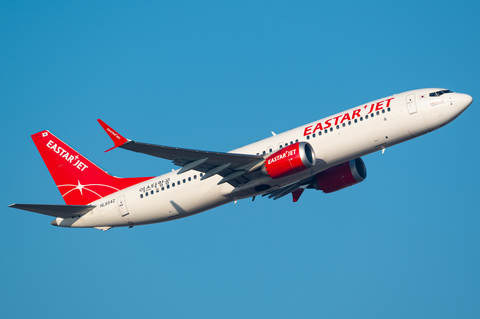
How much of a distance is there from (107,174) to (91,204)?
114 inches

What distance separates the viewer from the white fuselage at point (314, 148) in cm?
3634

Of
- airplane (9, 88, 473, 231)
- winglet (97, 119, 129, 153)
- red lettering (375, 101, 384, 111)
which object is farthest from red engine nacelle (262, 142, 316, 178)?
winglet (97, 119, 129, 153)

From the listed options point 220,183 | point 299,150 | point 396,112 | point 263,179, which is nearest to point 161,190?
point 220,183

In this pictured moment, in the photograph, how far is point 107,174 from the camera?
45125mm

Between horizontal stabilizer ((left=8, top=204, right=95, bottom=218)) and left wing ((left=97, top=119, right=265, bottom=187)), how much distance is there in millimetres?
10728

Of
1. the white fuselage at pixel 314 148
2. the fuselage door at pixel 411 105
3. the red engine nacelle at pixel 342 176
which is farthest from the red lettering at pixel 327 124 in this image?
the red engine nacelle at pixel 342 176

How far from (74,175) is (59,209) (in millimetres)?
4855

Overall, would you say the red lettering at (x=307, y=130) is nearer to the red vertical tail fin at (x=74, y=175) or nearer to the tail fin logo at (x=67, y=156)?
the red vertical tail fin at (x=74, y=175)

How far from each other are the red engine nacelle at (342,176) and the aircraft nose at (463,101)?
30.6 ft

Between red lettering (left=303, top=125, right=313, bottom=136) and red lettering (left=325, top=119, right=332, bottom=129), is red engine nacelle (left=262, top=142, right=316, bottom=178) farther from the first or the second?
red lettering (left=325, top=119, right=332, bottom=129)

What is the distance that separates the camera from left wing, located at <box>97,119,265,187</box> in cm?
3356

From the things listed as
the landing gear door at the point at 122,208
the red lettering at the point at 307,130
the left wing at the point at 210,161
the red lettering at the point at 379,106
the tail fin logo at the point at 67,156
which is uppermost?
the tail fin logo at the point at 67,156

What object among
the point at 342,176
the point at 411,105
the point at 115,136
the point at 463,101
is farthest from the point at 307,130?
the point at 115,136

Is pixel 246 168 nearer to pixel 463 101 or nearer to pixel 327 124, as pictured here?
pixel 327 124
